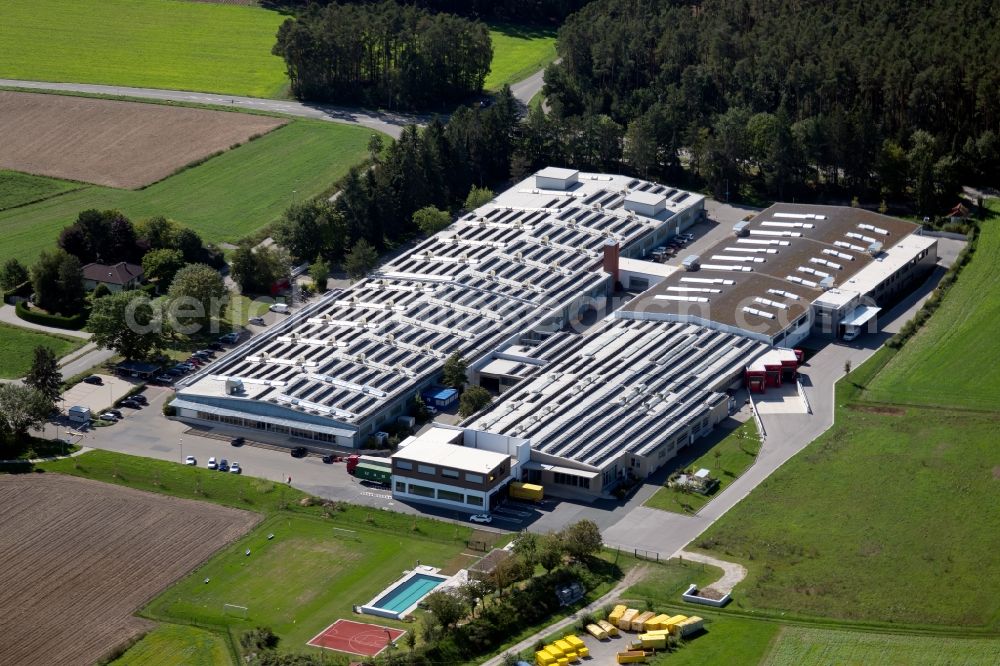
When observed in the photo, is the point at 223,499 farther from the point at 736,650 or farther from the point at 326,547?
the point at 736,650

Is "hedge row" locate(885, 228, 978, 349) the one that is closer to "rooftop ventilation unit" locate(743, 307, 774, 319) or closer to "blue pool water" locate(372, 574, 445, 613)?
"rooftop ventilation unit" locate(743, 307, 774, 319)

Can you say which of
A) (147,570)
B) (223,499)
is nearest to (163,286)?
(223,499)

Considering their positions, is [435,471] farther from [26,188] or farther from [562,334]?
[26,188]

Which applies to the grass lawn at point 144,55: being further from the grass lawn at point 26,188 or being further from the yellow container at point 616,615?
the yellow container at point 616,615

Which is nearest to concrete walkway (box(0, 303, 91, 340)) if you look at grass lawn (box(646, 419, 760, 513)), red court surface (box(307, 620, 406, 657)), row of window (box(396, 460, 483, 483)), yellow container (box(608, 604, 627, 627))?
row of window (box(396, 460, 483, 483))

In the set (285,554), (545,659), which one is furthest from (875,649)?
(285,554)

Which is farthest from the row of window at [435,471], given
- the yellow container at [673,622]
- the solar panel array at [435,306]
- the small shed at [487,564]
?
the yellow container at [673,622]

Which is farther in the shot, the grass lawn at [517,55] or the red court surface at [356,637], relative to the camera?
the grass lawn at [517,55]
